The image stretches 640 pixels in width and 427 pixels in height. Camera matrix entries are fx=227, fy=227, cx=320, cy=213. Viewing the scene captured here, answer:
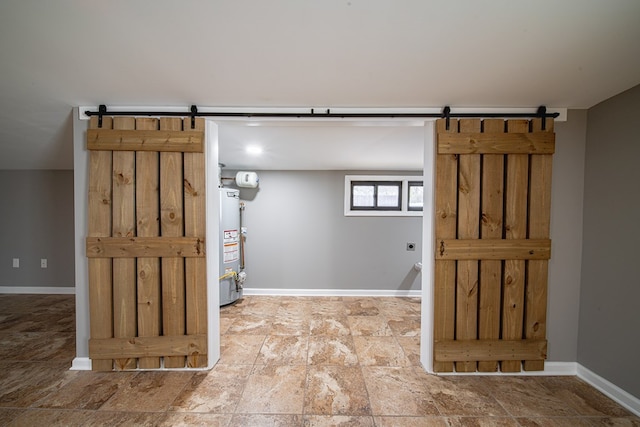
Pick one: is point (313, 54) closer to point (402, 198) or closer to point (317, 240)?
point (317, 240)

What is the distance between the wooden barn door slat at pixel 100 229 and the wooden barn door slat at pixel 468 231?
2881mm

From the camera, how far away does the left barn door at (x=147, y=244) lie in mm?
1852

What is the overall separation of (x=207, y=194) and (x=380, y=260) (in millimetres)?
3012

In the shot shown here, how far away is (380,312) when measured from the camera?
320 cm

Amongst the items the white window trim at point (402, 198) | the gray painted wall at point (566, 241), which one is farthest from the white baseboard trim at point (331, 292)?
the gray painted wall at point (566, 241)

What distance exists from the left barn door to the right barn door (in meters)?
2.01

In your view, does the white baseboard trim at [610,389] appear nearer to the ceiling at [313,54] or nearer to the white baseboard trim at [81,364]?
the ceiling at [313,54]

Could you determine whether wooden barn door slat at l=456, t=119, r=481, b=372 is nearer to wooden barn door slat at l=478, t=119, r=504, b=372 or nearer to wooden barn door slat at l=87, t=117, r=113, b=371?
wooden barn door slat at l=478, t=119, r=504, b=372

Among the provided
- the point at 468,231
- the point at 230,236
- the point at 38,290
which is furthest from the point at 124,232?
the point at 38,290

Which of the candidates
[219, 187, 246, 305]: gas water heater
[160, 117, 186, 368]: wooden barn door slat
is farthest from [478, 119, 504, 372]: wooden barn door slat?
[219, 187, 246, 305]: gas water heater

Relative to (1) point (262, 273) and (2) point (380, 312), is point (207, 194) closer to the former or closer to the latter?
(1) point (262, 273)

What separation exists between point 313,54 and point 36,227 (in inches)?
207

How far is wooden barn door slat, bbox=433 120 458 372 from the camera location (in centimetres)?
187

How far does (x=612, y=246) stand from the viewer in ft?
5.51
